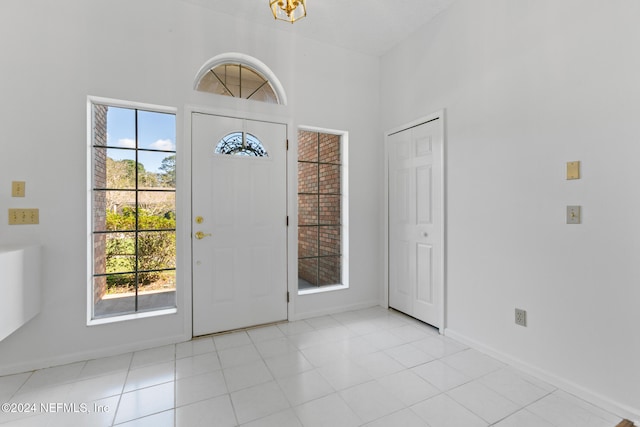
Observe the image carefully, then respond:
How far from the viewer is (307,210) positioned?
343 centimetres

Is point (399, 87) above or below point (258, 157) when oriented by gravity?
above

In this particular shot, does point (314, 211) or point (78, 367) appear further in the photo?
point (314, 211)

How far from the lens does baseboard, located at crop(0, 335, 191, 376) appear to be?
217 centimetres

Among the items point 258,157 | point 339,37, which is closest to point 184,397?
point 258,157

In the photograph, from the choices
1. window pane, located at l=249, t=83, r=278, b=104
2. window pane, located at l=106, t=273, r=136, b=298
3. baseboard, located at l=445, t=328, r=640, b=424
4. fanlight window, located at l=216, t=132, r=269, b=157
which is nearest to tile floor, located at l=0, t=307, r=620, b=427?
baseboard, located at l=445, t=328, r=640, b=424

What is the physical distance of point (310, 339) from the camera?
274cm

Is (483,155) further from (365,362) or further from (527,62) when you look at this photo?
(365,362)

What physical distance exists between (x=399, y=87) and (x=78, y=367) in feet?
13.0

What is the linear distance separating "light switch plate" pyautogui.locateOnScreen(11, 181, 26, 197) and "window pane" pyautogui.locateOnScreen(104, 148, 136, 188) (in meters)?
0.52

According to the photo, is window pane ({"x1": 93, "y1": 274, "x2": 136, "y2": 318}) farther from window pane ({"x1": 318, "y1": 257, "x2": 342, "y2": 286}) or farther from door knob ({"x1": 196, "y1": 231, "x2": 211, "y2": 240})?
window pane ({"x1": 318, "y1": 257, "x2": 342, "y2": 286})

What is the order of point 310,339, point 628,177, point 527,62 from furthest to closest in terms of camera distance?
1. point 310,339
2. point 527,62
3. point 628,177

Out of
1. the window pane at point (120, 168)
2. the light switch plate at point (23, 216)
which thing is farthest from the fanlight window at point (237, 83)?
the light switch plate at point (23, 216)

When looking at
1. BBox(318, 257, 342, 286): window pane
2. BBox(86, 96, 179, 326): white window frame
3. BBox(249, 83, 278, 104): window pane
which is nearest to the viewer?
BBox(86, 96, 179, 326): white window frame

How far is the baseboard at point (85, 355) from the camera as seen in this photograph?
2166mm
